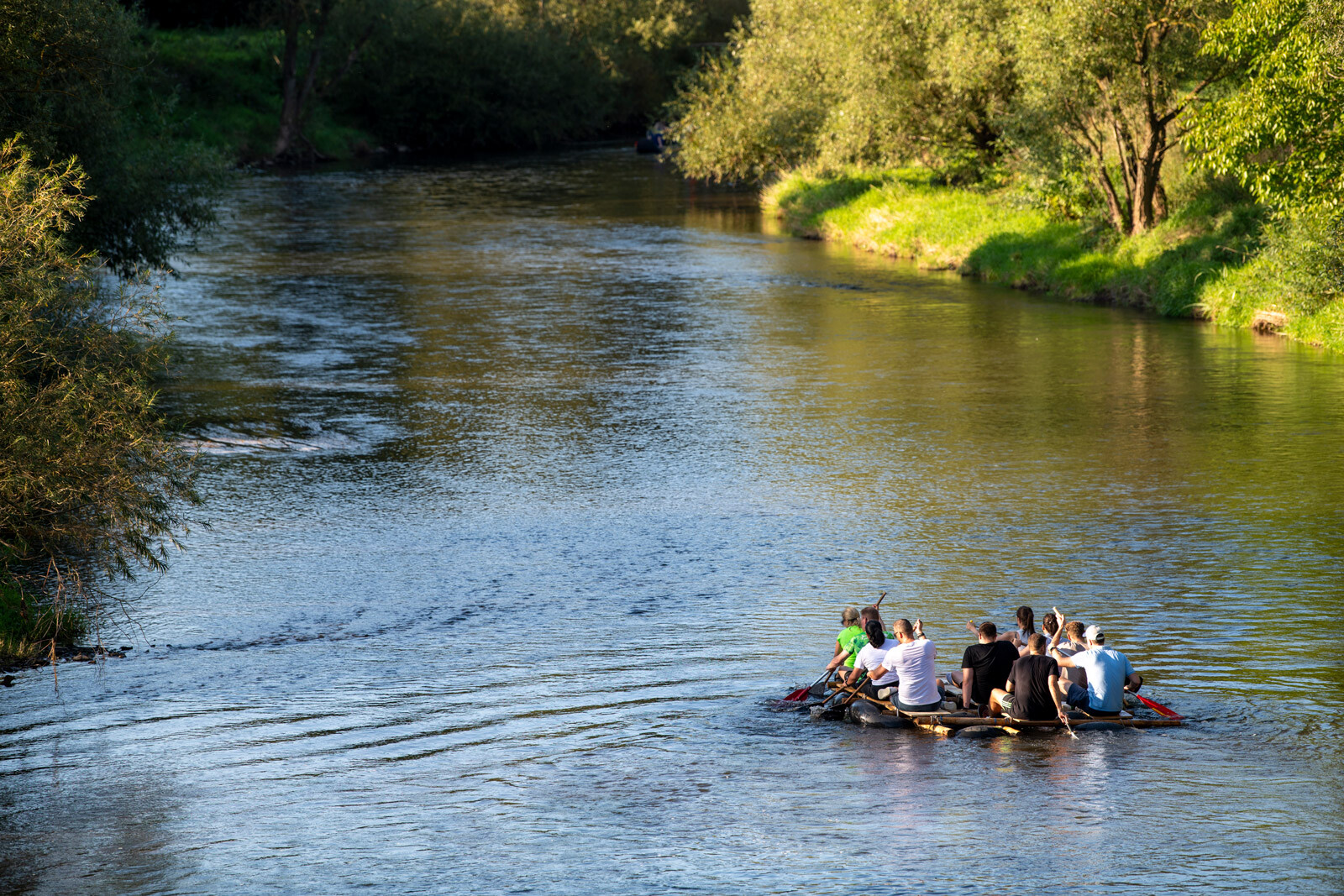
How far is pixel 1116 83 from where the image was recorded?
3362 centimetres

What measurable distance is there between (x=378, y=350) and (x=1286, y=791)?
23.8 m

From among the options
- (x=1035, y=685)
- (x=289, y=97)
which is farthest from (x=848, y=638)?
(x=289, y=97)

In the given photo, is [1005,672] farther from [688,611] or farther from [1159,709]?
[688,611]

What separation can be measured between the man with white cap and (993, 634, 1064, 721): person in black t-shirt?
0.41ft

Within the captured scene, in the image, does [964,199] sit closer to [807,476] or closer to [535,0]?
[807,476]

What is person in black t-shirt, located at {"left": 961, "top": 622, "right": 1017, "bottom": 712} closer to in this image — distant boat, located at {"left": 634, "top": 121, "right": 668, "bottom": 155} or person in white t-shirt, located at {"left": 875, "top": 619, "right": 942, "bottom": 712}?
person in white t-shirt, located at {"left": 875, "top": 619, "right": 942, "bottom": 712}

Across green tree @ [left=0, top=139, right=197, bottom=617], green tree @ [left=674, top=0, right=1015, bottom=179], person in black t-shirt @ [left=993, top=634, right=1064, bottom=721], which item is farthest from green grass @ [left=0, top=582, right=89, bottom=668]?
green tree @ [left=674, top=0, right=1015, bottom=179]

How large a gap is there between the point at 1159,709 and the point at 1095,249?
2790 cm

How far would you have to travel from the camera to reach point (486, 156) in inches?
3541

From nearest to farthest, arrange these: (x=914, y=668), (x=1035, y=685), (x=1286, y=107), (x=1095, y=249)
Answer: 1. (x=1035, y=685)
2. (x=914, y=668)
3. (x=1286, y=107)
4. (x=1095, y=249)

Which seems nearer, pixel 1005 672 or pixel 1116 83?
pixel 1005 672

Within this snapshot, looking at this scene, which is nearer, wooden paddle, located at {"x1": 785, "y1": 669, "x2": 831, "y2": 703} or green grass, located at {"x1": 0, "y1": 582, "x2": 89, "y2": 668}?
wooden paddle, located at {"x1": 785, "y1": 669, "x2": 831, "y2": 703}

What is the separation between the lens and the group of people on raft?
12133 millimetres

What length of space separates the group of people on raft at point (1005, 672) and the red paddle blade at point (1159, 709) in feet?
0.38
